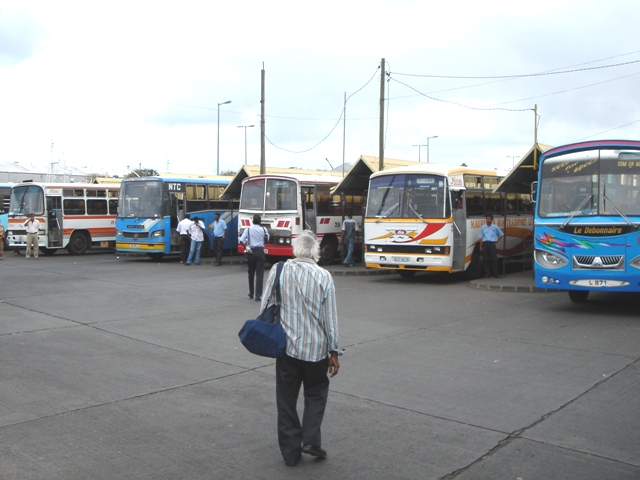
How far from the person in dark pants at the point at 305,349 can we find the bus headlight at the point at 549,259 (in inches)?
330

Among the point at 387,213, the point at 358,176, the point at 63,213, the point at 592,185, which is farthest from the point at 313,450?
the point at 63,213

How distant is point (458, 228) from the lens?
700 inches

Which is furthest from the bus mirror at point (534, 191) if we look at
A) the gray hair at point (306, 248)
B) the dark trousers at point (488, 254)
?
the gray hair at point (306, 248)

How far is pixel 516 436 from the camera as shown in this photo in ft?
19.1

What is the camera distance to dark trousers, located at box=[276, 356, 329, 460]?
511 cm

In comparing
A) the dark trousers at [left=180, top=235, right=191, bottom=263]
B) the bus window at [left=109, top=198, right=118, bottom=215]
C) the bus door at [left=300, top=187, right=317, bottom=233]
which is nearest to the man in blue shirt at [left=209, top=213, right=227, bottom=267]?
the dark trousers at [left=180, top=235, right=191, bottom=263]

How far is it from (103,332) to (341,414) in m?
5.47

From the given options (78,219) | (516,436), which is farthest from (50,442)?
(78,219)

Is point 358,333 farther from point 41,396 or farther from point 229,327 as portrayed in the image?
point 41,396

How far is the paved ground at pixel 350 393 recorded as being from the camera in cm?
520

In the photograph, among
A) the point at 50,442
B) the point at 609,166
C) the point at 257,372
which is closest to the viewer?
the point at 50,442

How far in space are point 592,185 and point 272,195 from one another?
11.3 m

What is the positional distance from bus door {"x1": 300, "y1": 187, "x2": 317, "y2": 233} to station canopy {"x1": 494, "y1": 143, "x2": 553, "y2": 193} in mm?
6377

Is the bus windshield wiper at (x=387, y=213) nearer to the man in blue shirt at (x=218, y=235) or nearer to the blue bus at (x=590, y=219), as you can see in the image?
the blue bus at (x=590, y=219)
